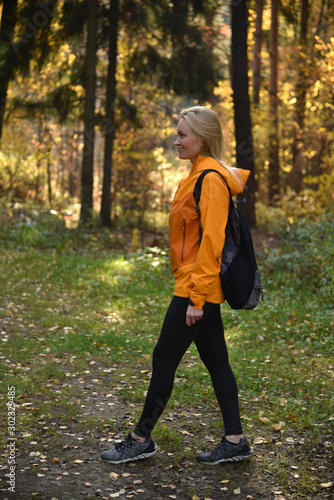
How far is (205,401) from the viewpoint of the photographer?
4711 mm

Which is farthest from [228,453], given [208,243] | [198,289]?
[208,243]

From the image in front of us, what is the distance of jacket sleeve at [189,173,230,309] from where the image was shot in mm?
3125

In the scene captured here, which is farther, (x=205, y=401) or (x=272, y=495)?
(x=205, y=401)

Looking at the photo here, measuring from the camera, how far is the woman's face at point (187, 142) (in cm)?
334

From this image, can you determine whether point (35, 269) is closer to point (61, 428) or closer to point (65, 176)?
point (61, 428)

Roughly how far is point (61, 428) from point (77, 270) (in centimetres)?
577

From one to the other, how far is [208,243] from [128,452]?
147 centimetres

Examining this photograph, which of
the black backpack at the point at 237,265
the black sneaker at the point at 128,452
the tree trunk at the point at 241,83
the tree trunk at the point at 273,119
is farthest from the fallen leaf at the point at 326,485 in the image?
the tree trunk at the point at 273,119

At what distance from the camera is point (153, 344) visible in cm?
630

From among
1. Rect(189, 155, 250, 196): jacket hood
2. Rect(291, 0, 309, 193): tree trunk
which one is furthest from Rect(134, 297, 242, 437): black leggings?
Rect(291, 0, 309, 193): tree trunk

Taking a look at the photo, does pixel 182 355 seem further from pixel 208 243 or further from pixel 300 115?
pixel 300 115

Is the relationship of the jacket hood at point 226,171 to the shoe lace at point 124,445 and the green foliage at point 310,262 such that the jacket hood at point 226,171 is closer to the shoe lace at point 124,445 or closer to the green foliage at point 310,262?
the shoe lace at point 124,445

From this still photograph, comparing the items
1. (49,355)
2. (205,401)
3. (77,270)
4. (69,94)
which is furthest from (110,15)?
(205,401)

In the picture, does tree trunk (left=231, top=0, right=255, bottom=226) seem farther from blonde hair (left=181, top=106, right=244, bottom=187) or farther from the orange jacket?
the orange jacket
